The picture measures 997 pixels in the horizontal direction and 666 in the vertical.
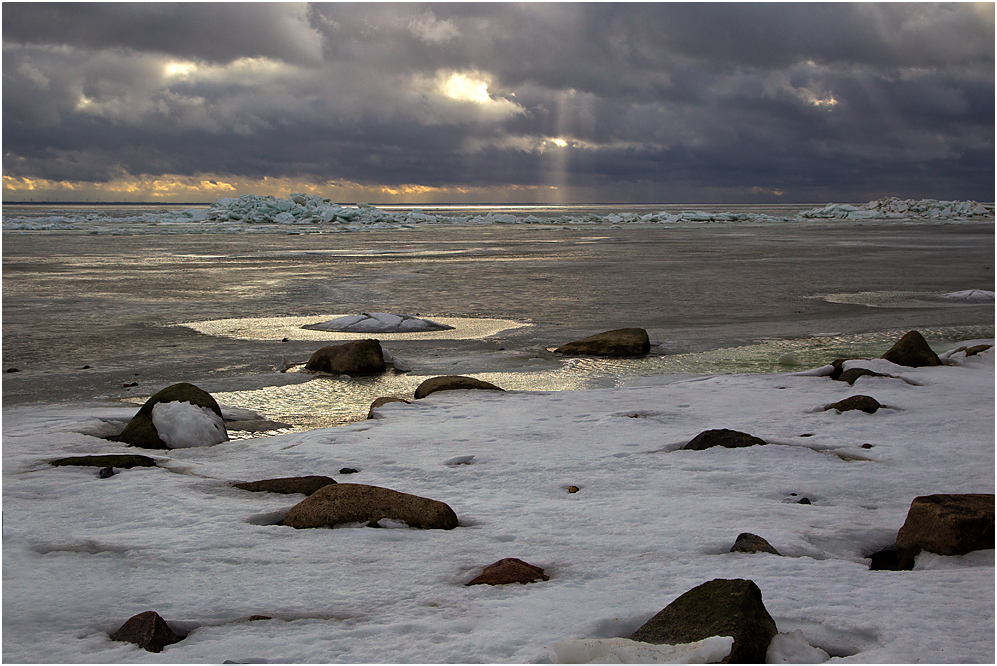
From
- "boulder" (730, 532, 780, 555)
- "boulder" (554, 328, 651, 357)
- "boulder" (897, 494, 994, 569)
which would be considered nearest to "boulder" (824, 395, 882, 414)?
"boulder" (897, 494, 994, 569)

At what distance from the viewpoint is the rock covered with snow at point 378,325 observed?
355 inches

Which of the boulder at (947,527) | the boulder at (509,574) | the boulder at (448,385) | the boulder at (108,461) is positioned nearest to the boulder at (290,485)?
the boulder at (108,461)

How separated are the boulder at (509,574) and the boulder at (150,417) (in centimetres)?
257

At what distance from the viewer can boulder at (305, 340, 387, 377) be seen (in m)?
6.69

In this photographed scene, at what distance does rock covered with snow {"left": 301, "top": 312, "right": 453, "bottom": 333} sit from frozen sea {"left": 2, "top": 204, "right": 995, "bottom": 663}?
0.32 metres

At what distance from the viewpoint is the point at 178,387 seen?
4.70m

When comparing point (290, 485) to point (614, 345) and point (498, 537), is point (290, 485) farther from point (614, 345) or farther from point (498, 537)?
point (614, 345)

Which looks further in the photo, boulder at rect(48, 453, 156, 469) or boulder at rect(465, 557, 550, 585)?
boulder at rect(48, 453, 156, 469)

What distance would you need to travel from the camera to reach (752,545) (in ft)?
8.91

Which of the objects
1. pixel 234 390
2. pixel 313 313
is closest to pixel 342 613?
pixel 234 390

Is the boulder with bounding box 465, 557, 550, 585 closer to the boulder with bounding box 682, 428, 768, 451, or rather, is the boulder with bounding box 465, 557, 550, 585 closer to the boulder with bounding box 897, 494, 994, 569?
the boulder with bounding box 897, 494, 994, 569

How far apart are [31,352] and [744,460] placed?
6.73 metres

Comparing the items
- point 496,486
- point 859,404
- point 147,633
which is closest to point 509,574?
point 147,633

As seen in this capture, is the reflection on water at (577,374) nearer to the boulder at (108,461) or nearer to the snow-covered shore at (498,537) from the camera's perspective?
the snow-covered shore at (498,537)
